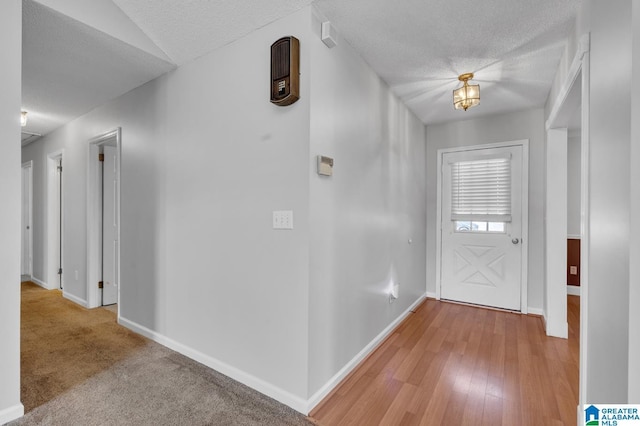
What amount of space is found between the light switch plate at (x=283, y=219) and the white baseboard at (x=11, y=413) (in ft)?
5.74

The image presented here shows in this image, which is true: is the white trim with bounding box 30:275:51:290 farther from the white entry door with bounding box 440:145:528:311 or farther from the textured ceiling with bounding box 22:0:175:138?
the white entry door with bounding box 440:145:528:311

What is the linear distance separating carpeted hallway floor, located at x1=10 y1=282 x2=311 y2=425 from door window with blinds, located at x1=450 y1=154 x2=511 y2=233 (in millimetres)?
3221

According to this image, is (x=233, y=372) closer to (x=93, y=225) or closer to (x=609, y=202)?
(x=609, y=202)

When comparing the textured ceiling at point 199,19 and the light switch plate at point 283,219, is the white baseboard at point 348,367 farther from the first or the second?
the textured ceiling at point 199,19

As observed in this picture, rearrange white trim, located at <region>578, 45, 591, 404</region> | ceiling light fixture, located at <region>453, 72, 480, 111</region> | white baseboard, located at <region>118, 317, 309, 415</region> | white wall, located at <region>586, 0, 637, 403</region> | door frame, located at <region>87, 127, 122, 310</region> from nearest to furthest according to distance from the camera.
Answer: white wall, located at <region>586, 0, 637, 403</region> → white trim, located at <region>578, 45, 591, 404</region> → white baseboard, located at <region>118, 317, 309, 415</region> → ceiling light fixture, located at <region>453, 72, 480, 111</region> → door frame, located at <region>87, 127, 122, 310</region>

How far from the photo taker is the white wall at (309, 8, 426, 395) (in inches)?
76.0

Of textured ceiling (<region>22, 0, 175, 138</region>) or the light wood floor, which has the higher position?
textured ceiling (<region>22, 0, 175, 138</region>)

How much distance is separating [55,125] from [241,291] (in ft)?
13.5

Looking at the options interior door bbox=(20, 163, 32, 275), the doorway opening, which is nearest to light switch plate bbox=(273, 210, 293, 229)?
the doorway opening

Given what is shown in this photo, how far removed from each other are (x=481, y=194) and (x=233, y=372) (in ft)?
11.4

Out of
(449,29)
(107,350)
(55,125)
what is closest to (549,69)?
(449,29)

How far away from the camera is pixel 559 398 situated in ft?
6.46

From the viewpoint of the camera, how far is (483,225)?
3.91m

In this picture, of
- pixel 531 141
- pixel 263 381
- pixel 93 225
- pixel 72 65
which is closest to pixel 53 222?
pixel 93 225
